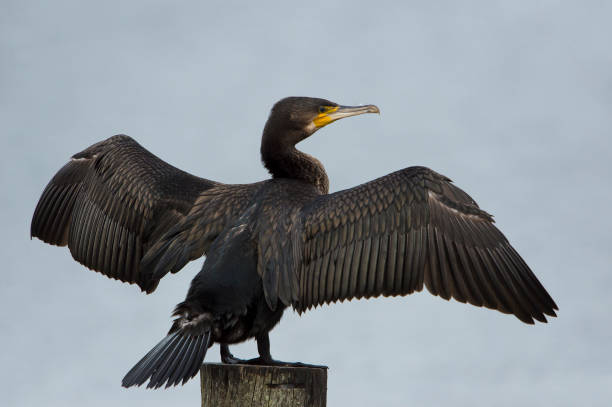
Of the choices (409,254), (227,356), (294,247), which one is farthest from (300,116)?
Answer: (227,356)

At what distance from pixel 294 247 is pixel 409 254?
82 cm

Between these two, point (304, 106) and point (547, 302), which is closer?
point (547, 302)

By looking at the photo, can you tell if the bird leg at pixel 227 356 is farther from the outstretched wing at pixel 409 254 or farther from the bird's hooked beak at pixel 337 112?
the bird's hooked beak at pixel 337 112

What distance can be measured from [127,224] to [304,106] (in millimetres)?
1738

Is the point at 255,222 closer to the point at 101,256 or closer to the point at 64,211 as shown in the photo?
the point at 101,256

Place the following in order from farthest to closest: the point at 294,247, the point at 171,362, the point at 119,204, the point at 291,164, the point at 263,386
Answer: the point at 119,204 < the point at 291,164 < the point at 294,247 < the point at 263,386 < the point at 171,362

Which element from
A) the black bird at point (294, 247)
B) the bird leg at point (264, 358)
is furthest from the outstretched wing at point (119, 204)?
the bird leg at point (264, 358)

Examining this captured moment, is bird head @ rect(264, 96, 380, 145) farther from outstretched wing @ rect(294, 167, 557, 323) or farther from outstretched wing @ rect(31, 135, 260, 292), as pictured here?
outstretched wing @ rect(294, 167, 557, 323)

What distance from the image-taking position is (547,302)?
6098 mm

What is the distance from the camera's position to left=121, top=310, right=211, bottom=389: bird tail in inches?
198

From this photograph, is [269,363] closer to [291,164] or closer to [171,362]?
[171,362]

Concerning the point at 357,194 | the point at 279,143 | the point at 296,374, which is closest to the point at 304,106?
the point at 279,143

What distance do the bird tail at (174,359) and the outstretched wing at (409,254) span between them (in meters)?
0.97

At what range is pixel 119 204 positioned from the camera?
23.4ft
